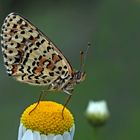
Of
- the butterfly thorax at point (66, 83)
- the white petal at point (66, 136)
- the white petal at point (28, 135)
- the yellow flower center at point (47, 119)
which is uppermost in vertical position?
the butterfly thorax at point (66, 83)

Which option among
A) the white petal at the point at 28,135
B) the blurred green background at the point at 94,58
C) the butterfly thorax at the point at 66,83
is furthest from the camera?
the blurred green background at the point at 94,58

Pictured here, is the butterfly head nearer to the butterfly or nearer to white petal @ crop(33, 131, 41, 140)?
the butterfly

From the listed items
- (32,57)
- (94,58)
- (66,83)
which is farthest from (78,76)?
(94,58)

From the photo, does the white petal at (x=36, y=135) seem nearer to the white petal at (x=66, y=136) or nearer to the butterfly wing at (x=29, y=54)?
the white petal at (x=66, y=136)

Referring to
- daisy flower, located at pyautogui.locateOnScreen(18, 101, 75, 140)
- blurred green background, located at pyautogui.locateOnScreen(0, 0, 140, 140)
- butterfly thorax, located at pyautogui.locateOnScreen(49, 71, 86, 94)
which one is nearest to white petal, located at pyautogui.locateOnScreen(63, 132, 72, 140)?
daisy flower, located at pyautogui.locateOnScreen(18, 101, 75, 140)

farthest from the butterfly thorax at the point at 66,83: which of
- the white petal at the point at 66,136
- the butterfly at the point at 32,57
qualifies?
the white petal at the point at 66,136

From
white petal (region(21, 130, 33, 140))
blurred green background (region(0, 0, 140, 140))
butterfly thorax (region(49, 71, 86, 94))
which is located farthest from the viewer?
blurred green background (region(0, 0, 140, 140))

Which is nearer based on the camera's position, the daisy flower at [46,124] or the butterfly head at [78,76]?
the daisy flower at [46,124]

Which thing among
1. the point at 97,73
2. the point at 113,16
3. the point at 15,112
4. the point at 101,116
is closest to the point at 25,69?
the point at 101,116

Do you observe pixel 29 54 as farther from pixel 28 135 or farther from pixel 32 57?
pixel 28 135
